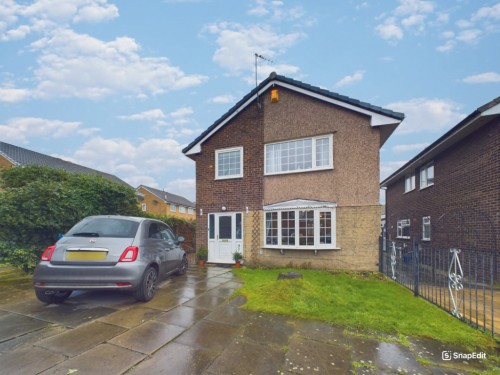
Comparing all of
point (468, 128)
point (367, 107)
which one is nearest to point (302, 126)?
point (367, 107)

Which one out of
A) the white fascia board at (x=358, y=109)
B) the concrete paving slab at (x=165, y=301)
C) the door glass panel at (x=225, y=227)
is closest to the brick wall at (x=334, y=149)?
the white fascia board at (x=358, y=109)

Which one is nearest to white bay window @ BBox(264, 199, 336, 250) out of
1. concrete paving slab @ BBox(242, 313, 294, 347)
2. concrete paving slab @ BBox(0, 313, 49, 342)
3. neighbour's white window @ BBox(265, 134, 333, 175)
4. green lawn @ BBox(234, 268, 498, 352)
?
neighbour's white window @ BBox(265, 134, 333, 175)

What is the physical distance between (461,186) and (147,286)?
36.6 feet

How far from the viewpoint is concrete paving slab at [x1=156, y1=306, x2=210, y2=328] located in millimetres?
4004

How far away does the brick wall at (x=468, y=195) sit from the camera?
768 cm

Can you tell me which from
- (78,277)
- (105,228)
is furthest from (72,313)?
(105,228)

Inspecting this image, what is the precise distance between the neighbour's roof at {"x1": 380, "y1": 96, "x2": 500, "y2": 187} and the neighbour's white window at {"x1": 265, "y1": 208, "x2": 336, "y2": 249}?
17.0 feet

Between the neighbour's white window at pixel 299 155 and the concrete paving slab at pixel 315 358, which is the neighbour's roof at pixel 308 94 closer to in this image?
the neighbour's white window at pixel 299 155

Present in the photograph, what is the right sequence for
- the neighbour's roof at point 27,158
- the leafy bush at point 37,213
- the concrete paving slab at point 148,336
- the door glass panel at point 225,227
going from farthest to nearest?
the neighbour's roof at point 27,158 → the door glass panel at point 225,227 → the leafy bush at point 37,213 → the concrete paving slab at point 148,336

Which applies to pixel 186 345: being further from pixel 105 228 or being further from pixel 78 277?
pixel 105 228

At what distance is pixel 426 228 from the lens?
12664 millimetres

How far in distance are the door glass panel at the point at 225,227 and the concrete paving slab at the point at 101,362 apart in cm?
738

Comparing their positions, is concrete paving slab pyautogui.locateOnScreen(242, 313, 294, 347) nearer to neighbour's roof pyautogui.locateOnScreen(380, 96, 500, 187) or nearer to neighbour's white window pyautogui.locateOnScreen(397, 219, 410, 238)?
neighbour's roof pyautogui.locateOnScreen(380, 96, 500, 187)

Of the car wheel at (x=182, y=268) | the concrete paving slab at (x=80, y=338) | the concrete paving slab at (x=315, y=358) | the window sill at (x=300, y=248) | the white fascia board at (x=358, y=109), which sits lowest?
the car wheel at (x=182, y=268)
